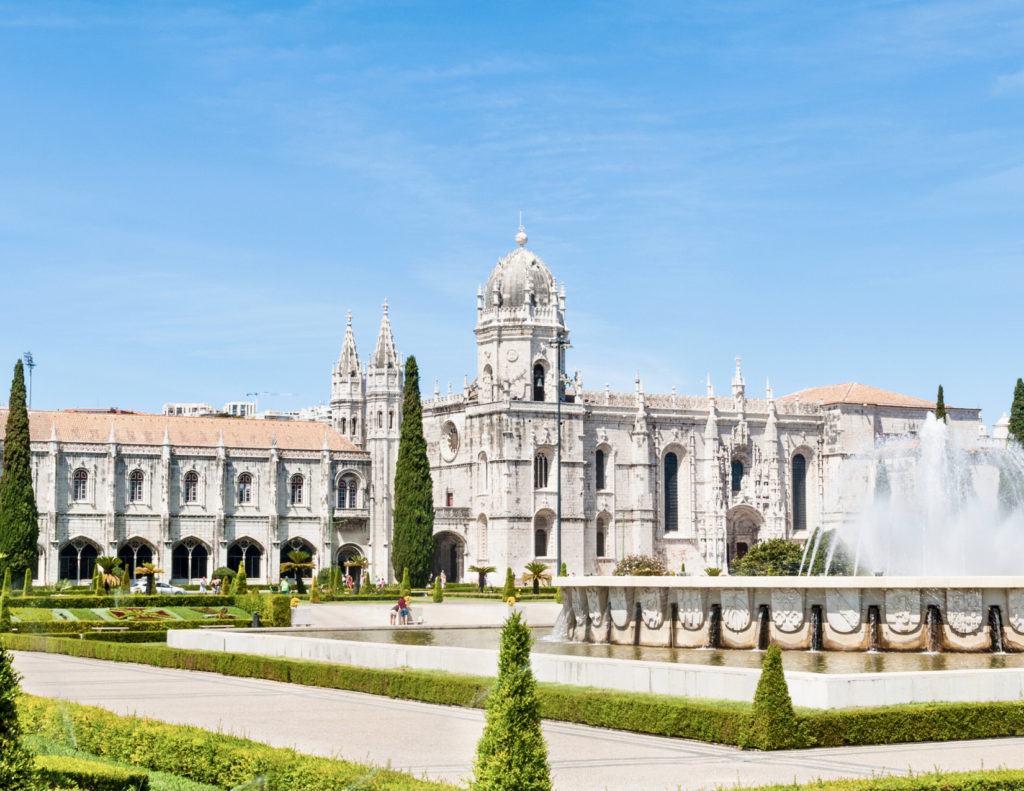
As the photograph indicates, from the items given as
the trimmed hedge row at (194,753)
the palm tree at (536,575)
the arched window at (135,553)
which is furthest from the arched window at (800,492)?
the trimmed hedge row at (194,753)

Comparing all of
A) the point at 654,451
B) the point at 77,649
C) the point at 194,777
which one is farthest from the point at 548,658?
the point at 654,451

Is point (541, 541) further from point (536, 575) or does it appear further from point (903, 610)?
point (903, 610)

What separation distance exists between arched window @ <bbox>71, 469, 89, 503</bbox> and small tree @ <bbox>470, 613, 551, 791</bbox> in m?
64.3

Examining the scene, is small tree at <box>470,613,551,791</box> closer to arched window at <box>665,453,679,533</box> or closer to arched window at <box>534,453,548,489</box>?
arched window at <box>534,453,548,489</box>

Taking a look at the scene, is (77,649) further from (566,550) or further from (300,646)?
(566,550)

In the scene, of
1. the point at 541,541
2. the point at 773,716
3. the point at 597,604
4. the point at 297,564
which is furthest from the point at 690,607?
the point at 541,541

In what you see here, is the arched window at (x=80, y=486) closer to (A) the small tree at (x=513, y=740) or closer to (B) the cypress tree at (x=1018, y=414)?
(B) the cypress tree at (x=1018, y=414)

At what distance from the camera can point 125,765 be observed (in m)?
15.1

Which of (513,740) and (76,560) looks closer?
(513,740)

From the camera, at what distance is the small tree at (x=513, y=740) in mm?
10930

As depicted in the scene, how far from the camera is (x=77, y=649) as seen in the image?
3297 centimetres

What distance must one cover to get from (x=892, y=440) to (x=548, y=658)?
2559 inches

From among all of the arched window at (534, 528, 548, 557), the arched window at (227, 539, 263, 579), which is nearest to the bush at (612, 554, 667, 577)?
the arched window at (534, 528, 548, 557)

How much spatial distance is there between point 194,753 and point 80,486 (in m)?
60.5
